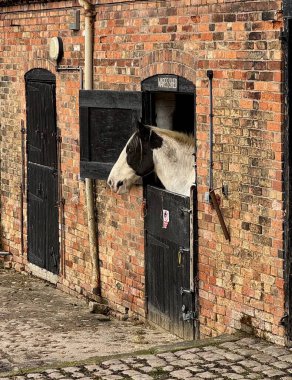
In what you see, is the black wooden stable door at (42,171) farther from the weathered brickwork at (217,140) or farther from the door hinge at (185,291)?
the door hinge at (185,291)

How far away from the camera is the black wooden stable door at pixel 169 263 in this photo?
1046 cm

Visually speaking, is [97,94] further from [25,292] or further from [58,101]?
[25,292]

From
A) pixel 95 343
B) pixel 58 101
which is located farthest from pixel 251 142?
pixel 58 101

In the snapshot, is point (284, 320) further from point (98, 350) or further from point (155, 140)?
point (155, 140)

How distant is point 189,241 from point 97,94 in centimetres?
231

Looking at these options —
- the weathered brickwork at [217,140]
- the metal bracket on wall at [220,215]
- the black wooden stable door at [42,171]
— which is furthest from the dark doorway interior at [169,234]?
the black wooden stable door at [42,171]

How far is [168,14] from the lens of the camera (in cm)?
1061

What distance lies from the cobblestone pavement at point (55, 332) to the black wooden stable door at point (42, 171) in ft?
Answer: 2.19

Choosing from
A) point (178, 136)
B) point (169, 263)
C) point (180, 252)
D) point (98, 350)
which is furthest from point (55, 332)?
point (178, 136)

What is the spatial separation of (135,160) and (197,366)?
2.81m

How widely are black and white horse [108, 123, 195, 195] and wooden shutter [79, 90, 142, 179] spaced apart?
14.9 inches

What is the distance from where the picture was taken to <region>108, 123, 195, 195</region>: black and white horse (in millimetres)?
10773

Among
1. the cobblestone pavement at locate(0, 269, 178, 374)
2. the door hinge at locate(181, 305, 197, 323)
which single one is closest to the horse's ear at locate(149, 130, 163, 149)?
the door hinge at locate(181, 305, 197, 323)

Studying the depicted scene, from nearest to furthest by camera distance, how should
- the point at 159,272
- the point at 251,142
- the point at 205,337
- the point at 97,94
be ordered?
the point at 251,142, the point at 205,337, the point at 159,272, the point at 97,94
